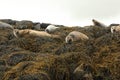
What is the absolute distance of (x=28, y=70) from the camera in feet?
35.2

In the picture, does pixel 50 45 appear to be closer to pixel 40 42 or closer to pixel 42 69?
pixel 40 42

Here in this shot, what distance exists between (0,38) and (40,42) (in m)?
1.55

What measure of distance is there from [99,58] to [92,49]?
2.80 ft

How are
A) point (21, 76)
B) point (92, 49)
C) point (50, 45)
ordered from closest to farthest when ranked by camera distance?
1. point (21, 76)
2. point (92, 49)
3. point (50, 45)

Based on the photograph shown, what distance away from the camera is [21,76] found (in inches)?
407

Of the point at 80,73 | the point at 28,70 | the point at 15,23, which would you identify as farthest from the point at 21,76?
the point at 15,23

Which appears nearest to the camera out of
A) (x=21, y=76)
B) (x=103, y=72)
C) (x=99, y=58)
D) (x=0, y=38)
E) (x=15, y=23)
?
(x=21, y=76)

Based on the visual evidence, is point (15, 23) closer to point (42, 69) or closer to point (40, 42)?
point (40, 42)

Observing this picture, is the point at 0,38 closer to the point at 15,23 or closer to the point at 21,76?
the point at 21,76

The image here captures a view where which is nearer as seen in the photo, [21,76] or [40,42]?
[21,76]

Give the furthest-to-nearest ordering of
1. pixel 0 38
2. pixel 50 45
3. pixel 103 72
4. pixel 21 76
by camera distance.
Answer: pixel 0 38 < pixel 50 45 < pixel 103 72 < pixel 21 76

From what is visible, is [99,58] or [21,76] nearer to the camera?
[21,76]

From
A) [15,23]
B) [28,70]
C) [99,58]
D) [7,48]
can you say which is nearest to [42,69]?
[28,70]

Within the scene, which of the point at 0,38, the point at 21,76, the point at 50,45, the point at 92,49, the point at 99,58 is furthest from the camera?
the point at 0,38
